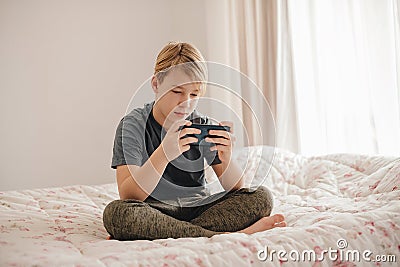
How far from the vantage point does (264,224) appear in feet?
3.91

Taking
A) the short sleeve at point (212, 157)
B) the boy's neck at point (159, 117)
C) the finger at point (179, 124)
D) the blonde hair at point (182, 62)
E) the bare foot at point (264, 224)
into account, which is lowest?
the bare foot at point (264, 224)

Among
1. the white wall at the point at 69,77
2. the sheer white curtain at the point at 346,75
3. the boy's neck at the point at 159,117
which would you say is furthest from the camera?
the white wall at the point at 69,77

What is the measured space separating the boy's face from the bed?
0.29 metres

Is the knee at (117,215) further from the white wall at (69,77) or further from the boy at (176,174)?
the white wall at (69,77)

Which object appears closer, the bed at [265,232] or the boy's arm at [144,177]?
the bed at [265,232]

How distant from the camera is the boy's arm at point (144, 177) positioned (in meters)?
1.25

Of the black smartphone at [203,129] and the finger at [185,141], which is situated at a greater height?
the black smartphone at [203,129]

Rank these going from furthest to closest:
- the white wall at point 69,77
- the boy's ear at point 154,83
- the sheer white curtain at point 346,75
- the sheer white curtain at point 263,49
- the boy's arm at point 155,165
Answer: the white wall at point 69,77 → the sheer white curtain at point 263,49 → the sheer white curtain at point 346,75 → the boy's ear at point 154,83 → the boy's arm at point 155,165

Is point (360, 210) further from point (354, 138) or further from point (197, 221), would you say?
point (354, 138)

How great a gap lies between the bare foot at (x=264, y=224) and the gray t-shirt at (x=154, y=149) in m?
0.27

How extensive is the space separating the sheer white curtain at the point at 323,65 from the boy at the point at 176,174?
471mm

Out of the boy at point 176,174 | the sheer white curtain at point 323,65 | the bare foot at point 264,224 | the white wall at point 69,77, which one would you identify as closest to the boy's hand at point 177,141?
the boy at point 176,174

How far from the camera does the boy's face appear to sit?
129 centimetres

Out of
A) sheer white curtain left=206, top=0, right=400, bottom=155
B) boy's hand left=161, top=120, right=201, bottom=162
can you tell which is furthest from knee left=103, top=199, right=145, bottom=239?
sheer white curtain left=206, top=0, right=400, bottom=155
